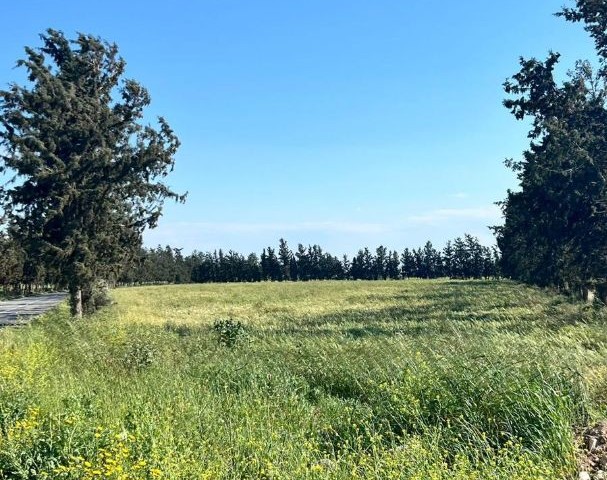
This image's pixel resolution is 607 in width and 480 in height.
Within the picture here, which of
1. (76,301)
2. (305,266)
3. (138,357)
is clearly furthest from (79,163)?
(305,266)

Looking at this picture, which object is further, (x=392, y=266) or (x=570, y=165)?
(x=392, y=266)

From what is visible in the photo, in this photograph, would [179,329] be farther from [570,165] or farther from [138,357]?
[570,165]

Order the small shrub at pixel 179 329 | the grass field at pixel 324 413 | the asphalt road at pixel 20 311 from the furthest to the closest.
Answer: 1. the asphalt road at pixel 20 311
2. the small shrub at pixel 179 329
3. the grass field at pixel 324 413

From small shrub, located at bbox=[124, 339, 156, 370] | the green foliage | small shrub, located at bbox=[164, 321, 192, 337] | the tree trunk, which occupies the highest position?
the green foliage

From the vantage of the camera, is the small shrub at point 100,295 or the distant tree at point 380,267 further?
the distant tree at point 380,267

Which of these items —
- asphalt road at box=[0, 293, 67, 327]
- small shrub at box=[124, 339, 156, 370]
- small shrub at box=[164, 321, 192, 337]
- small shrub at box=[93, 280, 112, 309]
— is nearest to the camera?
small shrub at box=[124, 339, 156, 370]

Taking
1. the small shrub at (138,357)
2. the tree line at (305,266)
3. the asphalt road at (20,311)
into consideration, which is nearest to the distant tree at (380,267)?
the tree line at (305,266)

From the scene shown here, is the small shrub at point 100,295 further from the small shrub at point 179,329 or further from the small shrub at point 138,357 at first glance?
the small shrub at point 138,357

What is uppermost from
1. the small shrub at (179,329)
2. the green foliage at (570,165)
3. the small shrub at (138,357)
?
the green foliage at (570,165)

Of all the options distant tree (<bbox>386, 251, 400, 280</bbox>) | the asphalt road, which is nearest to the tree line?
distant tree (<bbox>386, 251, 400, 280</bbox>)

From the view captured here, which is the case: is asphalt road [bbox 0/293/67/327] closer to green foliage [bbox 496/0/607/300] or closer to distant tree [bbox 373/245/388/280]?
green foliage [bbox 496/0/607/300]

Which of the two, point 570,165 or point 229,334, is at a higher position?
point 570,165

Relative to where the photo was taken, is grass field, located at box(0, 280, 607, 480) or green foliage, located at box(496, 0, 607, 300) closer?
grass field, located at box(0, 280, 607, 480)

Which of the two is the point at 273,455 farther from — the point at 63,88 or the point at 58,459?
the point at 63,88
